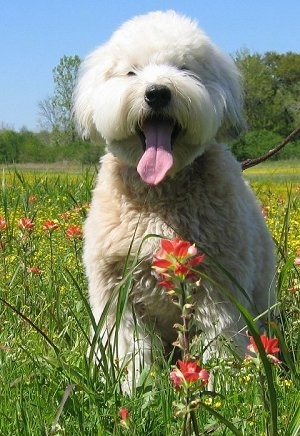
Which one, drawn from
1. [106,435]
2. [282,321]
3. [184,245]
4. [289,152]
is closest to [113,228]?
[282,321]

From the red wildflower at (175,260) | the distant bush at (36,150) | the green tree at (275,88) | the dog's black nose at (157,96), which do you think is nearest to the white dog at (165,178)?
the dog's black nose at (157,96)

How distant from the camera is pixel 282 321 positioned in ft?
11.4

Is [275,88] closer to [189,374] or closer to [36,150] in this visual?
[36,150]

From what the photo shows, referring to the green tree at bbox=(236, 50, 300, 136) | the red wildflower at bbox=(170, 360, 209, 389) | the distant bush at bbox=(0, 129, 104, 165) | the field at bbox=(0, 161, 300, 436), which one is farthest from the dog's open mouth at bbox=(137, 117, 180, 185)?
the green tree at bbox=(236, 50, 300, 136)

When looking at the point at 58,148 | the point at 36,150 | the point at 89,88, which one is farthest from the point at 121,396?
the point at 36,150

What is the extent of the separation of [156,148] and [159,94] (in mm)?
269

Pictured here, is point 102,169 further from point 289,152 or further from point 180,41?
point 289,152

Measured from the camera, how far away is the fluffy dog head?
3.71 m

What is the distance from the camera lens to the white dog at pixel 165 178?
12.2ft

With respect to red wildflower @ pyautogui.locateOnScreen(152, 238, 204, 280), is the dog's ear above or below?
above

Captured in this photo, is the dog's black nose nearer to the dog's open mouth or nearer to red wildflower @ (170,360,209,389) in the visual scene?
the dog's open mouth

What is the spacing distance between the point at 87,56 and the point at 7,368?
79.0 inches

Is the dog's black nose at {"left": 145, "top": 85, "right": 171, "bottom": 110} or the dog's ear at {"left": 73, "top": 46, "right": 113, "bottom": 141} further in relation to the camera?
the dog's ear at {"left": 73, "top": 46, "right": 113, "bottom": 141}

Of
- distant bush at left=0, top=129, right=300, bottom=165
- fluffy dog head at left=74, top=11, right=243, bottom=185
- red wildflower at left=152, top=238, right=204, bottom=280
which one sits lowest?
distant bush at left=0, top=129, right=300, bottom=165
